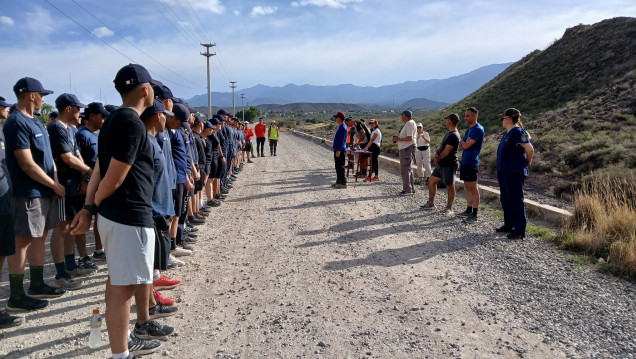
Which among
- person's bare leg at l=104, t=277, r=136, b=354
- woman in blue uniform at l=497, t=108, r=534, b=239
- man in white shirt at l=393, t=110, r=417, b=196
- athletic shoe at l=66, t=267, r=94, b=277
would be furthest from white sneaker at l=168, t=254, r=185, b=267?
man in white shirt at l=393, t=110, r=417, b=196

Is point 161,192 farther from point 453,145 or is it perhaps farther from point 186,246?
point 453,145

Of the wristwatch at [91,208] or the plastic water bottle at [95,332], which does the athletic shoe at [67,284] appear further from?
the wristwatch at [91,208]

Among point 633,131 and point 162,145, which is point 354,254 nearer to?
point 162,145

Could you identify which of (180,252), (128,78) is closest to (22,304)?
(180,252)

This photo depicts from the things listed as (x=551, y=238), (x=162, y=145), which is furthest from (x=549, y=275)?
(x=162, y=145)

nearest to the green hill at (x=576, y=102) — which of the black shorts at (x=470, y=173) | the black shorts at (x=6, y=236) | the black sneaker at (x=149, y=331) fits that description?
the black shorts at (x=470, y=173)

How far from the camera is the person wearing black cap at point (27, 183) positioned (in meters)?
3.73

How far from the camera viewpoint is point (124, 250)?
263cm

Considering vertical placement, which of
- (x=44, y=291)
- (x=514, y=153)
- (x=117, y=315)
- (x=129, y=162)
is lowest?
(x=44, y=291)

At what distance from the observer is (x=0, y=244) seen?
361 centimetres

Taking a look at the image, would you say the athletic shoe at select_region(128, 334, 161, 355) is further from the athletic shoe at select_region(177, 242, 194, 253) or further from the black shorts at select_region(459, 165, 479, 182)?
the black shorts at select_region(459, 165, 479, 182)

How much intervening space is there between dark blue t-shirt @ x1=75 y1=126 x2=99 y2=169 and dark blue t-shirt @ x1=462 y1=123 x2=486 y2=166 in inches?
227

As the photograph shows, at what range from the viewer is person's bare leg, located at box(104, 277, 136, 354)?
266cm

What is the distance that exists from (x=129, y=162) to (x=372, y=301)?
8.67 feet
